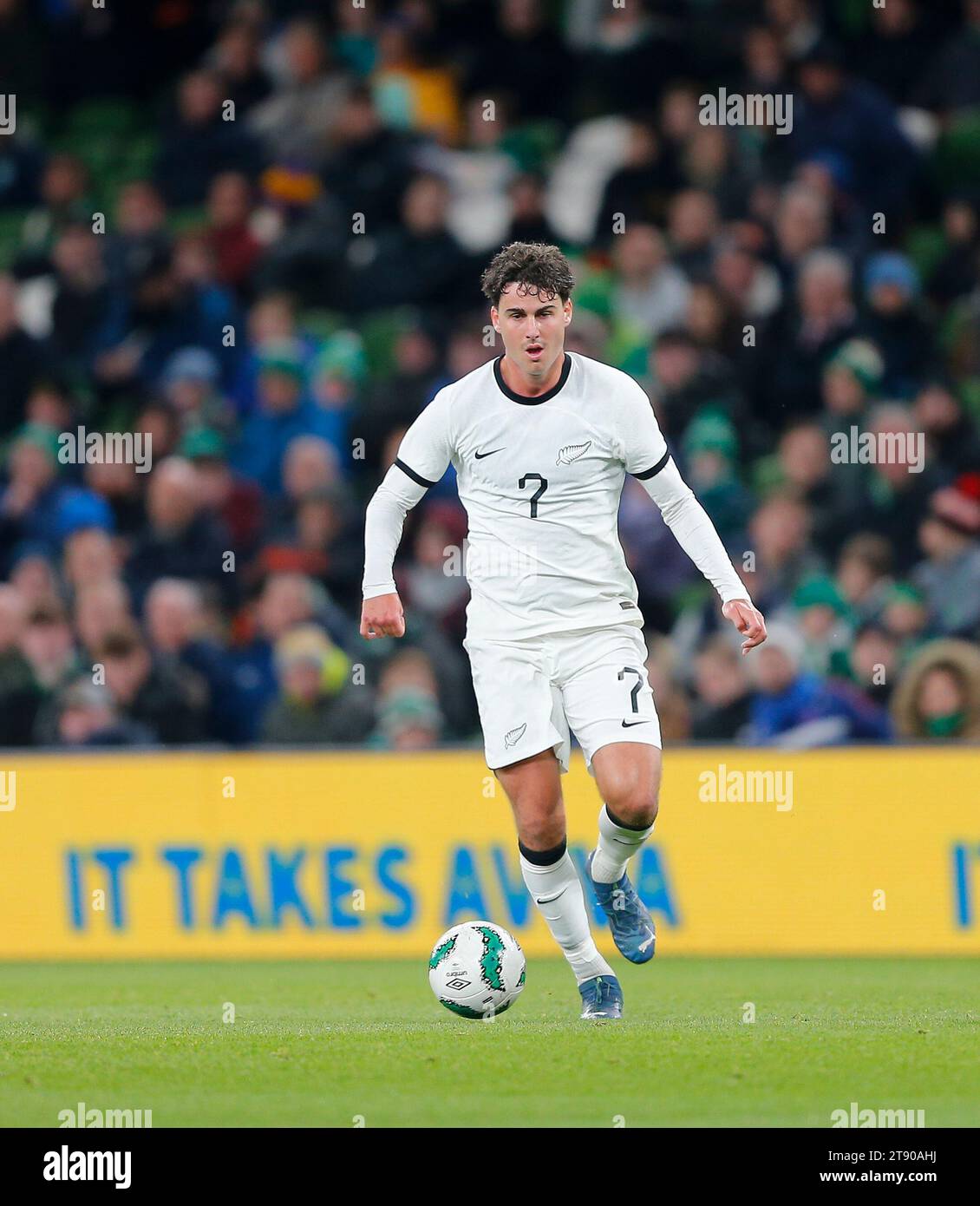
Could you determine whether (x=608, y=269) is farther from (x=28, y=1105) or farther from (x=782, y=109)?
(x=28, y=1105)

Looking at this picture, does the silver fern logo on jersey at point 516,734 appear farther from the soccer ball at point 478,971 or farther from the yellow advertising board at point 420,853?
the yellow advertising board at point 420,853

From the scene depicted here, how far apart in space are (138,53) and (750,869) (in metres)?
8.71

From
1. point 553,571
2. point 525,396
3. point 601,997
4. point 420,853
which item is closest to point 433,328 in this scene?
point 420,853

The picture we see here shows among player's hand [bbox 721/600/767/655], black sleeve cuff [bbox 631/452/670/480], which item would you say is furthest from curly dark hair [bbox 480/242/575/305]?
player's hand [bbox 721/600/767/655]

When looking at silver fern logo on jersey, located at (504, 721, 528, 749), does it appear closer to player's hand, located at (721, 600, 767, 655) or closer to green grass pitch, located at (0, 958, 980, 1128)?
player's hand, located at (721, 600, 767, 655)

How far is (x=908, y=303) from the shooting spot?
14.3 m

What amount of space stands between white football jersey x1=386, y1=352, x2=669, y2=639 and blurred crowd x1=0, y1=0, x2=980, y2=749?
4.51 metres

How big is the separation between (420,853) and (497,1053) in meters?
4.41

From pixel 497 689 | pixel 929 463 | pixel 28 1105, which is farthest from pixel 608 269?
pixel 28 1105

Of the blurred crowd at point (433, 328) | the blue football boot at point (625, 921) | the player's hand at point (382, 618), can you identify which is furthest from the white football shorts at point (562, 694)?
the blurred crowd at point (433, 328)

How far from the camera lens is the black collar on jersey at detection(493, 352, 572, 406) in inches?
303

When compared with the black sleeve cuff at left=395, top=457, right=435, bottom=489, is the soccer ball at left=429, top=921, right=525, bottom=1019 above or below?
below

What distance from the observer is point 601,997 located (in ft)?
25.8

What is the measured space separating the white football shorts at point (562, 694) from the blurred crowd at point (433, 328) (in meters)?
4.45
